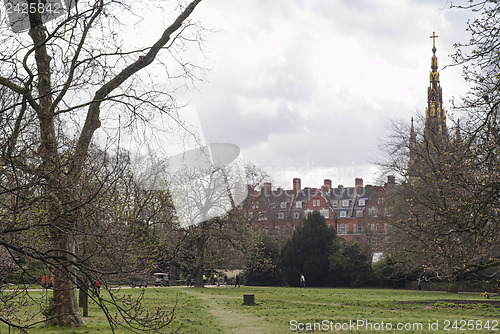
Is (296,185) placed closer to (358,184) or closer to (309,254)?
(358,184)

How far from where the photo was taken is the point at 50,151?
355 inches

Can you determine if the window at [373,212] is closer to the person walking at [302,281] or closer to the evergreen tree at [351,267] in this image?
the evergreen tree at [351,267]

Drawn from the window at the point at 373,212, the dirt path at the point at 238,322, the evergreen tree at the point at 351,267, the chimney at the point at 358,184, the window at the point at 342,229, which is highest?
the chimney at the point at 358,184

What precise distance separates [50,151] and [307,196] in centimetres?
8565

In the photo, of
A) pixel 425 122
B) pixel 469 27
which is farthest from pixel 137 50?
pixel 425 122

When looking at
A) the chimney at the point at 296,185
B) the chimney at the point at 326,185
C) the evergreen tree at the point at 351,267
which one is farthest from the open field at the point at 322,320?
the chimney at the point at 296,185

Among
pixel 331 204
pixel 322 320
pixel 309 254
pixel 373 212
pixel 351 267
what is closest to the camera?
pixel 322 320

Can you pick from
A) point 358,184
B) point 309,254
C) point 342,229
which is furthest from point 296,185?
point 309,254

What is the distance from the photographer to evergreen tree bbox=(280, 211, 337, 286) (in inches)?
1998

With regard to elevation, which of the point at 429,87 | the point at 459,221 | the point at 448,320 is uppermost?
the point at 429,87

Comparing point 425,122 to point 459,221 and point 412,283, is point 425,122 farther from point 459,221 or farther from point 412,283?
point 459,221

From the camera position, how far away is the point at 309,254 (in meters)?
51.2

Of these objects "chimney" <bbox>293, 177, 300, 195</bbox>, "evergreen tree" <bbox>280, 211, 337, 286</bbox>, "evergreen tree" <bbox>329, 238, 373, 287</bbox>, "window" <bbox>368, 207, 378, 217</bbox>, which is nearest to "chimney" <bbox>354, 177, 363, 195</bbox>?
"window" <bbox>368, 207, 378, 217</bbox>

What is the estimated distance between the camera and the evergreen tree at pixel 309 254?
5075 cm
